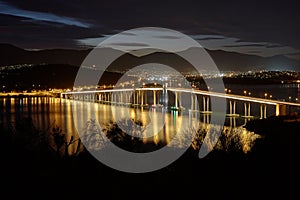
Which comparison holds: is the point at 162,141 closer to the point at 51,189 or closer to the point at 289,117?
the point at 289,117

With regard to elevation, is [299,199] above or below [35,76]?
below

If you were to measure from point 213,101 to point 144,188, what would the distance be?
1759 centimetres

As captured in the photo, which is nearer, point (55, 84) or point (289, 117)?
point (289, 117)

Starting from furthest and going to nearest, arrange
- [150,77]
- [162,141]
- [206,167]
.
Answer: [150,77], [162,141], [206,167]

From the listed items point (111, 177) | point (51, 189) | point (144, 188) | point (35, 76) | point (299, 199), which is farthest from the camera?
point (35, 76)

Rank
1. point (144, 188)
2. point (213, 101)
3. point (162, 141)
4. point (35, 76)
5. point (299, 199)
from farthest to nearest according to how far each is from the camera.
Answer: point (35, 76) → point (213, 101) → point (162, 141) → point (144, 188) → point (299, 199)

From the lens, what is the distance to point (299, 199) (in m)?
2.29

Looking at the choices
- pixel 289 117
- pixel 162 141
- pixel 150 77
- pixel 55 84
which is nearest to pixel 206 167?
pixel 162 141

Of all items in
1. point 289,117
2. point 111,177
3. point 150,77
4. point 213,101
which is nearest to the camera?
point 111,177

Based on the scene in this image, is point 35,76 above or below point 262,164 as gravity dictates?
above

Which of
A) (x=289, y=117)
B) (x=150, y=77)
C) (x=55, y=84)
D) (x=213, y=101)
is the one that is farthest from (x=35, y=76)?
(x=289, y=117)

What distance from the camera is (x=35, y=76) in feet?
99.2

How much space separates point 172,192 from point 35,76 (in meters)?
29.2

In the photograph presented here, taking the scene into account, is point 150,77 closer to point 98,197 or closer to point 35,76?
point 35,76
